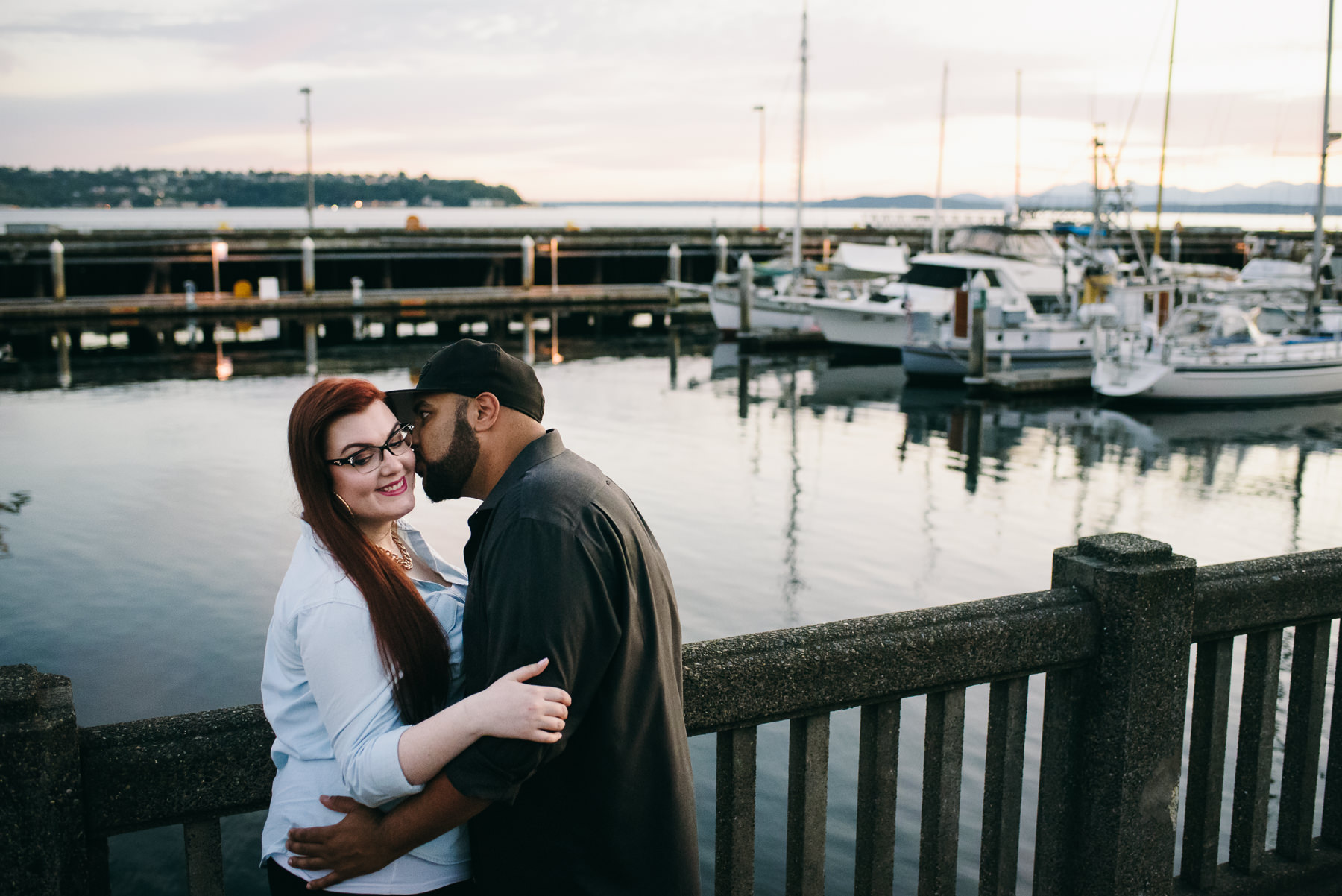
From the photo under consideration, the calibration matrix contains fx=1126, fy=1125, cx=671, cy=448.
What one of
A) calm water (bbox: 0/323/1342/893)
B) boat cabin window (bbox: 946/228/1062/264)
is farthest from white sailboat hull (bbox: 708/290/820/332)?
calm water (bbox: 0/323/1342/893)

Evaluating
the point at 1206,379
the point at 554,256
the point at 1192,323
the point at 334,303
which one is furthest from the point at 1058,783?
the point at 554,256

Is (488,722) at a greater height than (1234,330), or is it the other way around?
(488,722)

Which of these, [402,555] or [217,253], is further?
[217,253]

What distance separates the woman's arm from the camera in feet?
5.87

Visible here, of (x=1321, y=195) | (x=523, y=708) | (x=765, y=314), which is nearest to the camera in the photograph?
(x=523, y=708)

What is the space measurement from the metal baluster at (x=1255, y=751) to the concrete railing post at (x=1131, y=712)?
38 cm

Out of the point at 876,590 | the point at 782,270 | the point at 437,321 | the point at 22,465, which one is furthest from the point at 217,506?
the point at 782,270

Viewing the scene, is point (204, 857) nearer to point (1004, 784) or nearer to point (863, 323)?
point (1004, 784)

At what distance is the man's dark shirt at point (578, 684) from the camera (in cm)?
184

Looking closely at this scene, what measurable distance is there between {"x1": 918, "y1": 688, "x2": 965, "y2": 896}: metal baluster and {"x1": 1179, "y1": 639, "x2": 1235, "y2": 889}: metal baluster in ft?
2.64

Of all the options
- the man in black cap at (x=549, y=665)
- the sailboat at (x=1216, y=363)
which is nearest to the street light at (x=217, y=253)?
the sailboat at (x=1216, y=363)

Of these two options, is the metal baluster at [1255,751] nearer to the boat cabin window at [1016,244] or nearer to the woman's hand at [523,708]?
the woman's hand at [523,708]

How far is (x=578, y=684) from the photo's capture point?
74.6 inches

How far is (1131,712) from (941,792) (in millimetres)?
539
